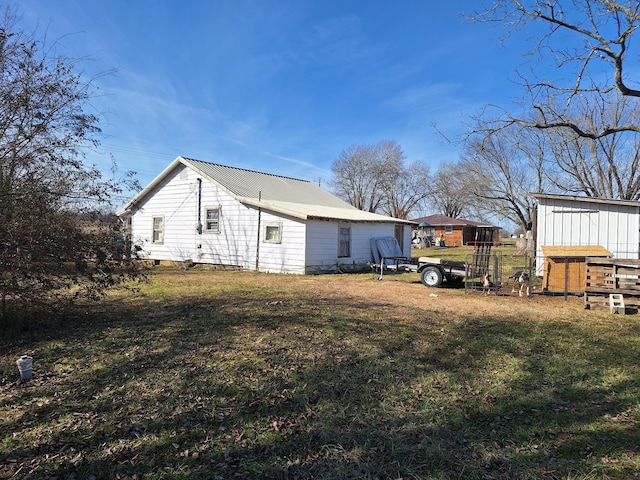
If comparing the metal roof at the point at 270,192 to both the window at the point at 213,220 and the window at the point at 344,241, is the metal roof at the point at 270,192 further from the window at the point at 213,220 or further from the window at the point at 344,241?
the window at the point at 213,220

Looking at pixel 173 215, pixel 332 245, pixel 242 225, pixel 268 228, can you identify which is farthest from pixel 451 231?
pixel 173 215

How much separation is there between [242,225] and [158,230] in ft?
17.9

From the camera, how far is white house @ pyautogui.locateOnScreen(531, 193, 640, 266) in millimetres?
13641

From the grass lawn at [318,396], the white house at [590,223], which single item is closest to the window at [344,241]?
the white house at [590,223]

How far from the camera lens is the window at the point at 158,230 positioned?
1984cm

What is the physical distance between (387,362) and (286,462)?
7.98 ft

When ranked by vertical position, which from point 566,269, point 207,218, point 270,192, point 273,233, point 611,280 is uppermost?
point 270,192

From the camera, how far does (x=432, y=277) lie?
498 inches

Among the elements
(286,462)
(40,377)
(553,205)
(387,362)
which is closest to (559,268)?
(553,205)

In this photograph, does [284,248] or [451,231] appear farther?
[451,231]

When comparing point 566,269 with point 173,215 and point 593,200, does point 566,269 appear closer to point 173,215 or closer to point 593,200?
point 593,200

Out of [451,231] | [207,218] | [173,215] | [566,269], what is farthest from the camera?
[451,231]

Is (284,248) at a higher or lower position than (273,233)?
lower

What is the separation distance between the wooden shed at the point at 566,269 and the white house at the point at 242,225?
786 cm
